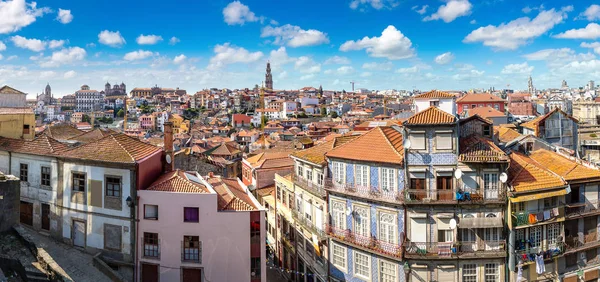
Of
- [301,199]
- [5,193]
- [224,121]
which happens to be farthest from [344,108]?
[5,193]

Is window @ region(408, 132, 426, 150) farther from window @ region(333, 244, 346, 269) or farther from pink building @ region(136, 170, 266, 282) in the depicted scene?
pink building @ region(136, 170, 266, 282)

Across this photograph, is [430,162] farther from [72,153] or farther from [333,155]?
[72,153]

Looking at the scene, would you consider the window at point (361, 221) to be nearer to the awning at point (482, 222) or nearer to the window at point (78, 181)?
the awning at point (482, 222)

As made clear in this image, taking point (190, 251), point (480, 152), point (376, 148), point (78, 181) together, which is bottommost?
point (190, 251)

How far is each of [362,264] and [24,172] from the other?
21.9 metres

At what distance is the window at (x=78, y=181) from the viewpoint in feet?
85.9

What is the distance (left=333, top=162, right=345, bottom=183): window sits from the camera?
2738 centimetres

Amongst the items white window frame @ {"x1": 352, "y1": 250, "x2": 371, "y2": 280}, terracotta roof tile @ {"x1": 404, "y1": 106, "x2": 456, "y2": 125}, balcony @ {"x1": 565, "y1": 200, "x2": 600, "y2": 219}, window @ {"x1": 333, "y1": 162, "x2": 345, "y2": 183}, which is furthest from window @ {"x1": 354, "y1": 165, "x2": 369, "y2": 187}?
balcony @ {"x1": 565, "y1": 200, "x2": 600, "y2": 219}

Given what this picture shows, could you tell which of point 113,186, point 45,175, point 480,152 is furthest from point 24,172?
point 480,152

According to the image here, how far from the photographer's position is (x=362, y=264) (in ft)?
86.5

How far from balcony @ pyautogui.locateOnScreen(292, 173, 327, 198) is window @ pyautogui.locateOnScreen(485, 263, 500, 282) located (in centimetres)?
1031

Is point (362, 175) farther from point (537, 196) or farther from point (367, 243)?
point (537, 196)

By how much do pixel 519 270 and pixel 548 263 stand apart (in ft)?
9.28

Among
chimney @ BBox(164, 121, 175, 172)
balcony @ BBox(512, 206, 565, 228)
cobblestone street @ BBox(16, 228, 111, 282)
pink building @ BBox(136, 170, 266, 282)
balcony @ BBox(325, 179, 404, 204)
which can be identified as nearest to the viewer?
cobblestone street @ BBox(16, 228, 111, 282)
